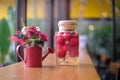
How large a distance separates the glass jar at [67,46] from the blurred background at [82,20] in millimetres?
742

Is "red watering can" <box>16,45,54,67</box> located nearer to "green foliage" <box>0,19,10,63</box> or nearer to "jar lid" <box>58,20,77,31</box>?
"jar lid" <box>58,20,77,31</box>

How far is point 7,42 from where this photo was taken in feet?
8.04

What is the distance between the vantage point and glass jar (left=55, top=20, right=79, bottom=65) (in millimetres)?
1857

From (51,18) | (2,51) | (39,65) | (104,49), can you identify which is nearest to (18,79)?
(39,65)

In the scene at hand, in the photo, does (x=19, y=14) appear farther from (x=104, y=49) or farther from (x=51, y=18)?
(x=104, y=49)

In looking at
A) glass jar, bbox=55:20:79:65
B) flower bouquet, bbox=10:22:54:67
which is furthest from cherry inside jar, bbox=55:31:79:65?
flower bouquet, bbox=10:22:54:67

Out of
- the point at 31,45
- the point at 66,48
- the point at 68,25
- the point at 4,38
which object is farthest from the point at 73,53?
the point at 4,38

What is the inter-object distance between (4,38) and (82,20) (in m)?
4.87

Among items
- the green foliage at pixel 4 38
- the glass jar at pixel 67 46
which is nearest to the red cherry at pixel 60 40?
the glass jar at pixel 67 46

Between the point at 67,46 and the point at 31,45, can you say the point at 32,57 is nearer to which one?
the point at 31,45

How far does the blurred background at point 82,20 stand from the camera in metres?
2.56

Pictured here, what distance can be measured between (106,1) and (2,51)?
14.7ft

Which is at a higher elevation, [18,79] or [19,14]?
[19,14]

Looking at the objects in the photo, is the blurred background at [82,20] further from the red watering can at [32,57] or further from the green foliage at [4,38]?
the red watering can at [32,57]
